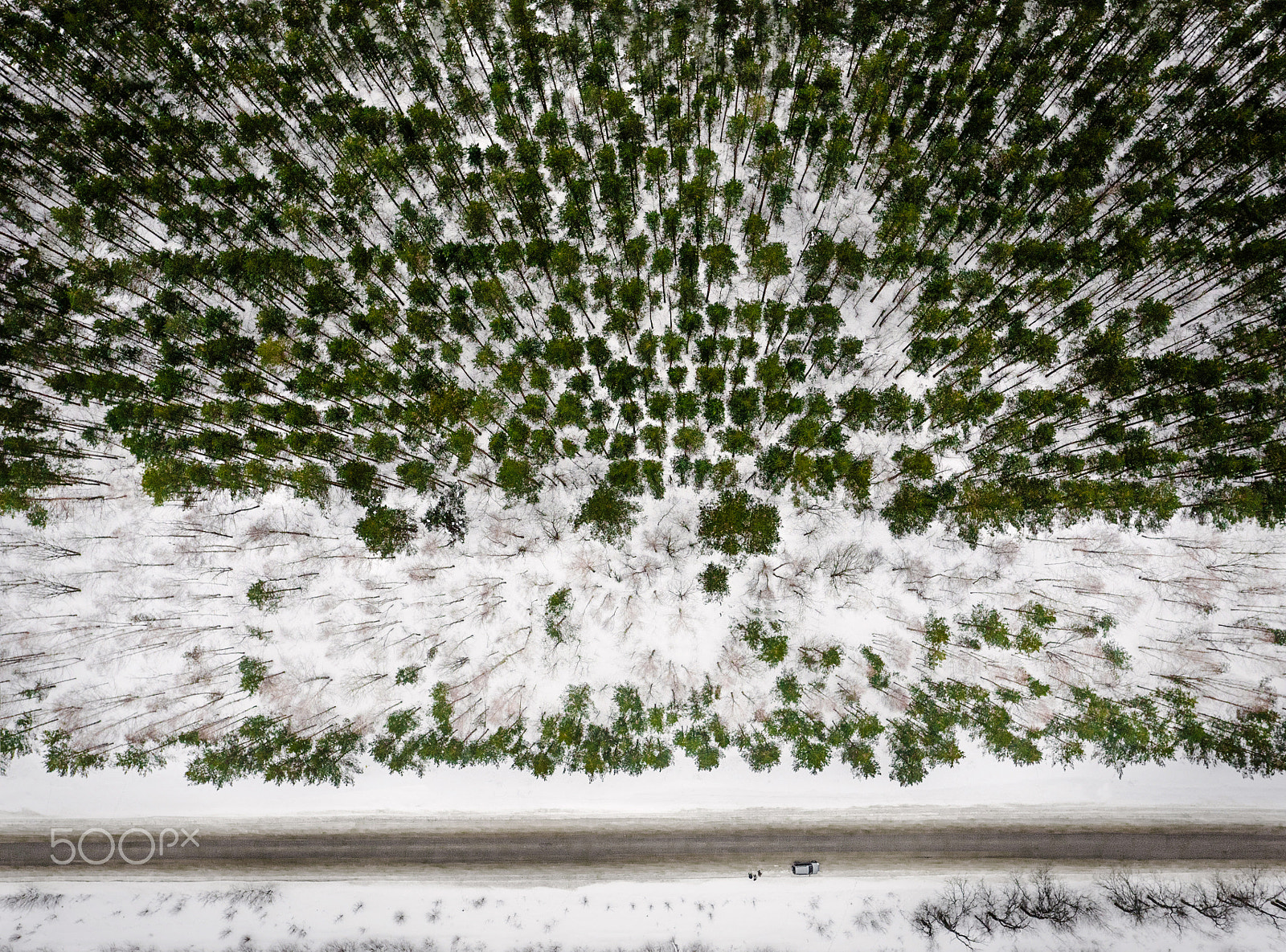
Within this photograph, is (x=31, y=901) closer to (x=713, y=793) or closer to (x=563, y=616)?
(x=563, y=616)

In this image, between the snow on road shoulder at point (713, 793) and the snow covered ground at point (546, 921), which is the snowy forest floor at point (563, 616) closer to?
the snow on road shoulder at point (713, 793)

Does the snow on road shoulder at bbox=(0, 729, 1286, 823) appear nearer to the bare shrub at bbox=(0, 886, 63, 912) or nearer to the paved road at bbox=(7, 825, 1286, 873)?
the paved road at bbox=(7, 825, 1286, 873)

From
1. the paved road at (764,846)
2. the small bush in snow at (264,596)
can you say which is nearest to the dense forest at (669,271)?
the small bush in snow at (264,596)

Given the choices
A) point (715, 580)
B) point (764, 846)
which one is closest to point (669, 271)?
point (715, 580)

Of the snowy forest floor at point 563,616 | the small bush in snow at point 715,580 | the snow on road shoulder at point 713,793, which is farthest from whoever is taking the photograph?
the snowy forest floor at point 563,616

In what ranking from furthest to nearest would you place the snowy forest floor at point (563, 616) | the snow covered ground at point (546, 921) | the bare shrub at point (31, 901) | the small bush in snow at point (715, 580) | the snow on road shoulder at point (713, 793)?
the bare shrub at point (31, 901) < the snowy forest floor at point (563, 616) < the snow on road shoulder at point (713, 793) < the small bush in snow at point (715, 580) < the snow covered ground at point (546, 921)

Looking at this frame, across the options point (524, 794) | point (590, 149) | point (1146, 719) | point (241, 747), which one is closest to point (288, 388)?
point (241, 747)

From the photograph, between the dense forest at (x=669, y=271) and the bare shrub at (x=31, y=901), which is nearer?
the dense forest at (x=669, y=271)

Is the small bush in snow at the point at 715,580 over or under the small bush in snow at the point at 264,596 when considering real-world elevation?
over
